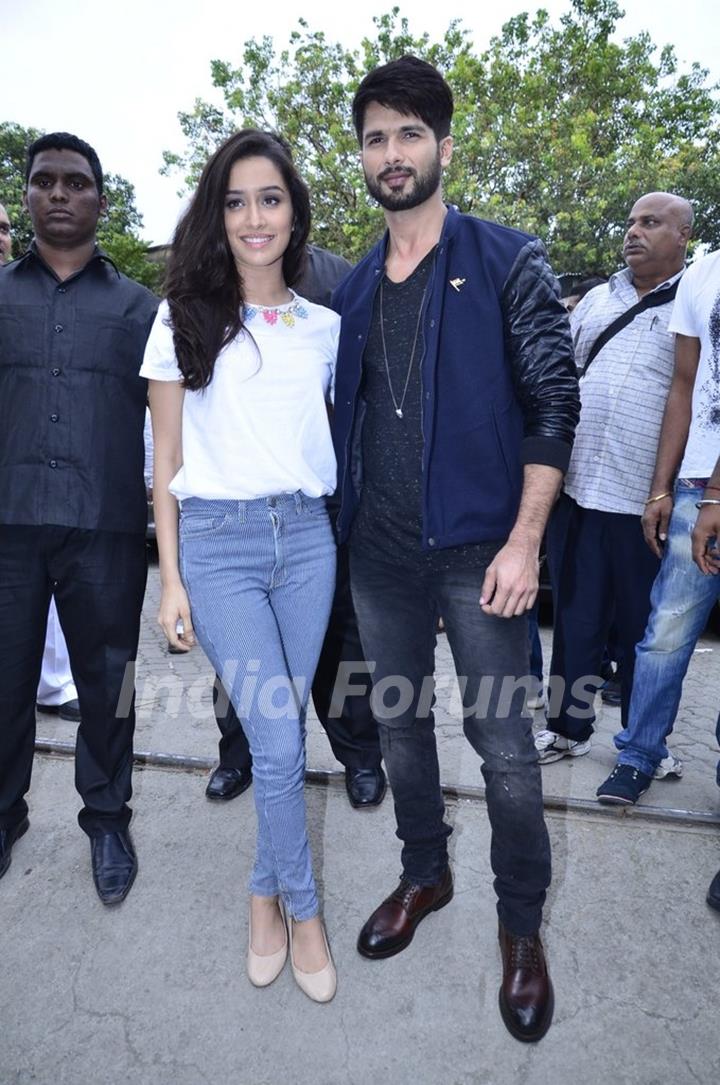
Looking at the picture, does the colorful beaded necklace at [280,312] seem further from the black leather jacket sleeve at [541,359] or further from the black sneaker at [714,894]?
the black sneaker at [714,894]

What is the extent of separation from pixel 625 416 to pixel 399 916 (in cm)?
216

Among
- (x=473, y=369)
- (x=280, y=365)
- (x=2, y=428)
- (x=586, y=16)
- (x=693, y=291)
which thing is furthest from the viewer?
(x=586, y=16)

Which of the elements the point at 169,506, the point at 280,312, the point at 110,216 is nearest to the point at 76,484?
the point at 169,506

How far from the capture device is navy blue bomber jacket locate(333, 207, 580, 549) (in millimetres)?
1894

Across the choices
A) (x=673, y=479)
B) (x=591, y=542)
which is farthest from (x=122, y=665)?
(x=673, y=479)

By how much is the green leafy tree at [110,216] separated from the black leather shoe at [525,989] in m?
19.2

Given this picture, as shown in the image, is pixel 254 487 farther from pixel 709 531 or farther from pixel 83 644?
pixel 709 531

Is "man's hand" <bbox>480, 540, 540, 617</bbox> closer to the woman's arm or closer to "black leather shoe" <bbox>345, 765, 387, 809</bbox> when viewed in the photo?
the woman's arm

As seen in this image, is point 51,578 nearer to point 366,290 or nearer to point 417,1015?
point 366,290

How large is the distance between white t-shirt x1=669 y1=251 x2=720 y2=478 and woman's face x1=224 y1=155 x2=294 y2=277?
5.17 feet

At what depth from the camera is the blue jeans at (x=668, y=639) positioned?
9.15 feet

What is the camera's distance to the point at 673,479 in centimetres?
294

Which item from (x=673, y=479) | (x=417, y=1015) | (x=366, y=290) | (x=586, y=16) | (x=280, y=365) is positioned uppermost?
(x=586, y=16)

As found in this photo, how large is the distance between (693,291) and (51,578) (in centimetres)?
257
